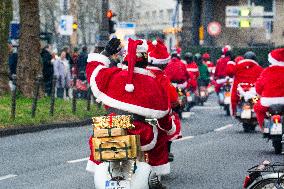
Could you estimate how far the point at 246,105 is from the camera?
26.2m

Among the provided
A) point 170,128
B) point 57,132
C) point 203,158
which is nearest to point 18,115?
point 57,132

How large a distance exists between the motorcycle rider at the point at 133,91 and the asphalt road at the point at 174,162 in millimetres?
3606

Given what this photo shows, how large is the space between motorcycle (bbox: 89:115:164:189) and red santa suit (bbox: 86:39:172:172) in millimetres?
588

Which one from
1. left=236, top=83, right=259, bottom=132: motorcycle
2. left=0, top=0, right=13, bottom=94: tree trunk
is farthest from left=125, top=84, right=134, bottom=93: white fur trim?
left=0, top=0, right=13, bottom=94: tree trunk

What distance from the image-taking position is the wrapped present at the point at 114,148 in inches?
410

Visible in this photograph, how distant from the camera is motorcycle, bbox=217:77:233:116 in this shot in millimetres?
34438

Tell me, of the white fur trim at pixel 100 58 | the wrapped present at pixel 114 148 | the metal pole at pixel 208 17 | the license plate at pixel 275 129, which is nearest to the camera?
the wrapped present at pixel 114 148

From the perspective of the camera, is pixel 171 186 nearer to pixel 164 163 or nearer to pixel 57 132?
pixel 164 163

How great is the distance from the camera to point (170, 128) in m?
12.0

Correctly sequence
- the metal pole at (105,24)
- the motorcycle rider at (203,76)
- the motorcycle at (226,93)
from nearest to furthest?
1. the motorcycle at (226,93)
2. the metal pole at (105,24)
3. the motorcycle rider at (203,76)

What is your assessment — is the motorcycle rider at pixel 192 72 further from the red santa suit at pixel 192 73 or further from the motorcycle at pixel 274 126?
the motorcycle at pixel 274 126

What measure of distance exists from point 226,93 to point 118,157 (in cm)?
2453

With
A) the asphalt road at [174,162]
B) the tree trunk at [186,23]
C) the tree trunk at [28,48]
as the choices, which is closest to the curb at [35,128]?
the asphalt road at [174,162]

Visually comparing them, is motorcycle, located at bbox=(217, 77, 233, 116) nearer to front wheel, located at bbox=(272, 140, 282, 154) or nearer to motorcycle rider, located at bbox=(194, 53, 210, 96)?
motorcycle rider, located at bbox=(194, 53, 210, 96)
